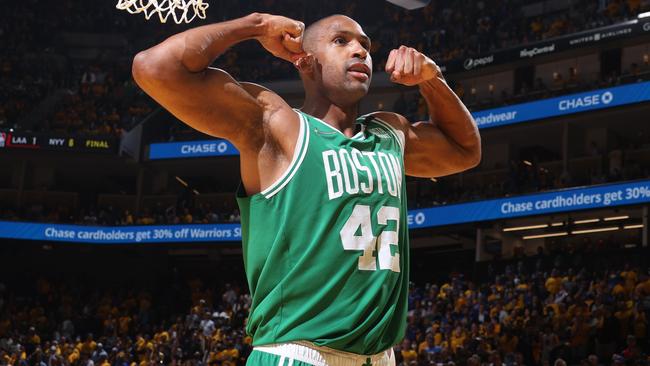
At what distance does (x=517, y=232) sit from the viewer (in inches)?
981

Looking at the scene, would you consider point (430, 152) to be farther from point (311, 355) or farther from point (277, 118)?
point (311, 355)

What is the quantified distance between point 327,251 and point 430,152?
0.88 meters

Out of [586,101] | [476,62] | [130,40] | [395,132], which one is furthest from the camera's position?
[130,40]

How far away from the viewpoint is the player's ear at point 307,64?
3.32 m

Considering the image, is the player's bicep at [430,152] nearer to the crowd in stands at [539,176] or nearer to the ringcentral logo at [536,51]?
the crowd in stands at [539,176]

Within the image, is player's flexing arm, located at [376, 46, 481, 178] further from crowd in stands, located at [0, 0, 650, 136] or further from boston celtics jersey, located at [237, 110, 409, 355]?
crowd in stands, located at [0, 0, 650, 136]

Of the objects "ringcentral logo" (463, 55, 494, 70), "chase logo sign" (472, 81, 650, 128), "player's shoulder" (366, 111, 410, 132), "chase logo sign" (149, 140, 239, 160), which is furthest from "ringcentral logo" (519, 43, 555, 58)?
"player's shoulder" (366, 111, 410, 132)

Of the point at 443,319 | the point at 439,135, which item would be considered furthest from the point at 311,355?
the point at 443,319

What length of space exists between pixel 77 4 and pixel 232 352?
22.3 metres

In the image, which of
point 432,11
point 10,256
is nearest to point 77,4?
point 10,256

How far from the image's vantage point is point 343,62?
3.29 meters

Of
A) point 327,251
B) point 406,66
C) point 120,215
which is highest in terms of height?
point 120,215

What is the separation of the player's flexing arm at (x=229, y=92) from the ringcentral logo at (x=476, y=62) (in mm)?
24169

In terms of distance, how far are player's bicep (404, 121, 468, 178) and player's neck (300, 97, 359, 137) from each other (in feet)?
1.05
